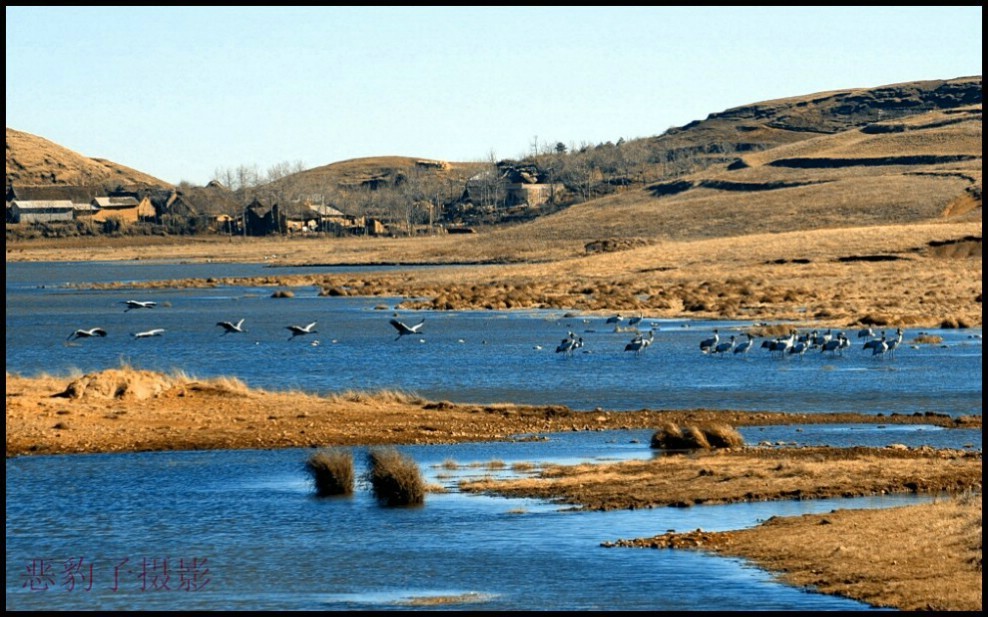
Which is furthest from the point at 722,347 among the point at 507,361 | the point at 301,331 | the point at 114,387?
the point at 114,387

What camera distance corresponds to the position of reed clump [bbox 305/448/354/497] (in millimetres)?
22562

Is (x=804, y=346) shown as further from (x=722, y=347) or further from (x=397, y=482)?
(x=397, y=482)

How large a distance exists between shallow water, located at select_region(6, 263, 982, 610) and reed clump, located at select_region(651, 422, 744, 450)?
2.28ft

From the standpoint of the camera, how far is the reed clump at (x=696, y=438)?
87.2 ft

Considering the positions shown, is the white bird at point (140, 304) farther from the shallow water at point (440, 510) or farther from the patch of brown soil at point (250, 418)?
the patch of brown soil at point (250, 418)

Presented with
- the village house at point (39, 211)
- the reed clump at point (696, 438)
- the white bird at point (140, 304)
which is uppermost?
the village house at point (39, 211)

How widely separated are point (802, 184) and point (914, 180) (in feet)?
45.1

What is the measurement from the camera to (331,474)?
22531mm

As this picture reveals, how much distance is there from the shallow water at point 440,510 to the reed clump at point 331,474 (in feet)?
0.99

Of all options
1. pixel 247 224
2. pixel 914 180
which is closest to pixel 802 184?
pixel 914 180

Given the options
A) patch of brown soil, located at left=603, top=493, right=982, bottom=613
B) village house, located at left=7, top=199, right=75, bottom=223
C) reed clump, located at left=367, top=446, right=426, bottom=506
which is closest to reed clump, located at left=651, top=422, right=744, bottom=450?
reed clump, located at left=367, top=446, right=426, bottom=506

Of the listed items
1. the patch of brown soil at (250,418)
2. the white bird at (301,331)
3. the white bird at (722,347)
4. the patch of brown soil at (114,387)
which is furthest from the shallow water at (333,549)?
the white bird at (301,331)

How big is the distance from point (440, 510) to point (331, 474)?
2133 mm

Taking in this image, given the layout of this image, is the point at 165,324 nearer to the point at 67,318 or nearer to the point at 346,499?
the point at 67,318
